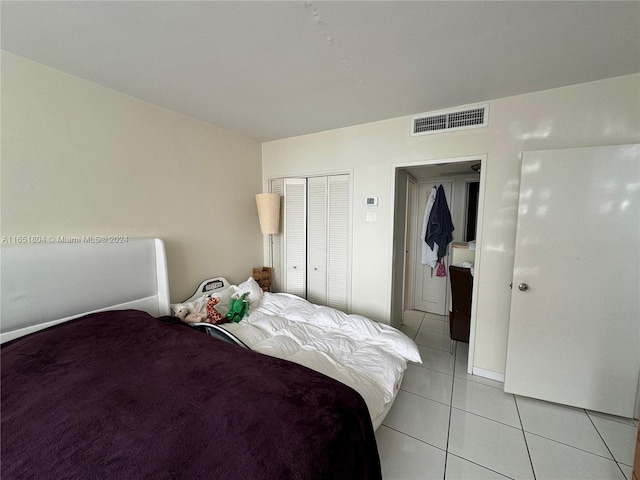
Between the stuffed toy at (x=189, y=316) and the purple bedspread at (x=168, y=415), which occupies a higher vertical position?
the purple bedspread at (x=168, y=415)

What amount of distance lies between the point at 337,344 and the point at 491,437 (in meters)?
1.11

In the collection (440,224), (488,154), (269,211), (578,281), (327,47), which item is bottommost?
(578,281)

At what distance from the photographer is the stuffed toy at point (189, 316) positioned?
2.05 m

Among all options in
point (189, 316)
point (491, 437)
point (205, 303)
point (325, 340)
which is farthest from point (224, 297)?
point (491, 437)

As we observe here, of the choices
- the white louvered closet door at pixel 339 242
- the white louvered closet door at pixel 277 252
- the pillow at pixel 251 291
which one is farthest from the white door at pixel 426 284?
the pillow at pixel 251 291

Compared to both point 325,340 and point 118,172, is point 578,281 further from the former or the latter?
point 118,172

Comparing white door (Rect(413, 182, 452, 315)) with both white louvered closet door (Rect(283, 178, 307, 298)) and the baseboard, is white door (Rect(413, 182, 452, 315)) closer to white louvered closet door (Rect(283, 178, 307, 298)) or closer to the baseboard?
the baseboard

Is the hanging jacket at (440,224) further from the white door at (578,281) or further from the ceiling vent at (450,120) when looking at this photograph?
the white door at (578,281)

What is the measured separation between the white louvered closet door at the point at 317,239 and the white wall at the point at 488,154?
0.22 meters

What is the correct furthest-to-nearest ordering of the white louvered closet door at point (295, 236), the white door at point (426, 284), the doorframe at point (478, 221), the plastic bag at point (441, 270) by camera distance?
the white door at point (426, 284) → the plastic bag at point (441, 270) → the white louvered closet door at point (295, 236) → the doorframe at point (478, 221)

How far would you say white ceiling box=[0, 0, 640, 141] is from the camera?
119cm

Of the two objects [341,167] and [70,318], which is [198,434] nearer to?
[70,318]

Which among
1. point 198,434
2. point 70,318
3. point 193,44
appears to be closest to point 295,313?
point 198,434

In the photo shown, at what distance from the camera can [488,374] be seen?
2236 millimetres
